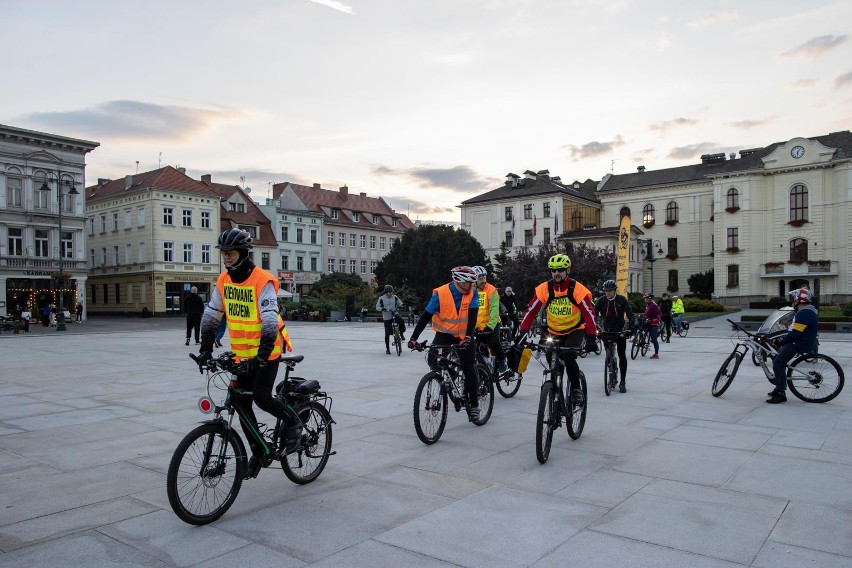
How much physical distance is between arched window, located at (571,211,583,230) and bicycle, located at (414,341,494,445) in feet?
221

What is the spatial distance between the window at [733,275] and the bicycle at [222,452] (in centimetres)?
6373

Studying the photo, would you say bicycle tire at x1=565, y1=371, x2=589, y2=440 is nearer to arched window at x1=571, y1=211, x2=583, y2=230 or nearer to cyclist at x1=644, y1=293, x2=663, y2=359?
cyclist at x1=644, y1=293, x2=663, y2=359

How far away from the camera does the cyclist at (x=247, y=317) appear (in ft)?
15.5

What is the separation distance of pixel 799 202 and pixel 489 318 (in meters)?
60.3

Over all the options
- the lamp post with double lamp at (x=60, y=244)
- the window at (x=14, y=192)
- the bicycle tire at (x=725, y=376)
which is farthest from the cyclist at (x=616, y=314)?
the window at (x=14, y=192)

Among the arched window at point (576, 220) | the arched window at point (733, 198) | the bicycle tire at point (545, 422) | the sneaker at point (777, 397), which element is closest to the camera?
the bicycle tire at point (545, 422)

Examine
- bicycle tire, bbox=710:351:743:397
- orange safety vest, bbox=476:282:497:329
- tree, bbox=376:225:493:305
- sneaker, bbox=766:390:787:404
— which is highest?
tree, bbox=376:225:493:305

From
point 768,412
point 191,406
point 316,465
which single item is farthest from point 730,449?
point 191,406

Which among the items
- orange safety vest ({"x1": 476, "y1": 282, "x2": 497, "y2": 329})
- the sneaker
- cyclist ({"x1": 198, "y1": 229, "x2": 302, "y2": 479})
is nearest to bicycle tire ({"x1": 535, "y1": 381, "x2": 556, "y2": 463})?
cyclist ({"x1": 198, "y1": 229, "x2": 302, "y2": 479})

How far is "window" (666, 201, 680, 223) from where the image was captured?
70.8 meters

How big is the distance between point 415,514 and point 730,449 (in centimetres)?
367

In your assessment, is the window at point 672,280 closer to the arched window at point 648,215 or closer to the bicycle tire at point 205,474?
the arched window at point 648,215

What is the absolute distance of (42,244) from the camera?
47.5 m

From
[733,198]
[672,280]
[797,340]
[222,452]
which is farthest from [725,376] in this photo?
[672,280]
